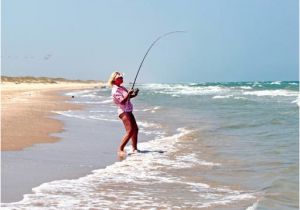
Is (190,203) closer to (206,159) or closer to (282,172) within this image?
(282,172)

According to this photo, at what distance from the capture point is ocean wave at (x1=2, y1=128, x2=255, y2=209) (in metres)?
4.95

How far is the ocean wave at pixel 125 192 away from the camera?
4.95 meters

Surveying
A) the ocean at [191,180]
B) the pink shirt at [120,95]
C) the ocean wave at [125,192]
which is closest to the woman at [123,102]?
the pink shirt at [120,95]

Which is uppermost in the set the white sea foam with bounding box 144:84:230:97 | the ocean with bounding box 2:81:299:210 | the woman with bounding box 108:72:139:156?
the woman with bounding box 108:72:139:156

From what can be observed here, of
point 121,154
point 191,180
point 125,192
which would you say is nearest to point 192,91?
point 121,154

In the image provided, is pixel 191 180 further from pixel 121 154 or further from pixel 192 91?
pixel 192 91

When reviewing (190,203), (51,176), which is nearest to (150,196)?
(190,203)

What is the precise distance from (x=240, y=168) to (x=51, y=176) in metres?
2.71

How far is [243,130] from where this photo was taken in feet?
41.4

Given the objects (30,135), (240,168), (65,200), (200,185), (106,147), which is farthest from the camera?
(30,135)

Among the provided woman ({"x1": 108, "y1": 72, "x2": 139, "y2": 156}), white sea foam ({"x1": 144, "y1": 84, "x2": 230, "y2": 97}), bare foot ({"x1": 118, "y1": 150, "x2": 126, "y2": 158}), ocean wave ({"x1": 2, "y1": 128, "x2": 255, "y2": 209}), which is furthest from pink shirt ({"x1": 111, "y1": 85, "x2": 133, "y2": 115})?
white sea foam ({"x1": 144, "y1": 84, "x2": 230, "y2": 97})

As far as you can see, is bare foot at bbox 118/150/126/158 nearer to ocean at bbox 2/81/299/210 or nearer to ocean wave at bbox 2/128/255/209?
ocean at bbox 2/81/299/210

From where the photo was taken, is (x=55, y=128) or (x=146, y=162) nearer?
(x=146, y=162)

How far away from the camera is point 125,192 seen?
5539 millimetres
